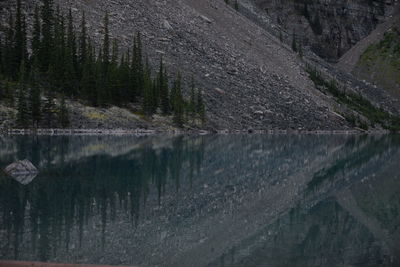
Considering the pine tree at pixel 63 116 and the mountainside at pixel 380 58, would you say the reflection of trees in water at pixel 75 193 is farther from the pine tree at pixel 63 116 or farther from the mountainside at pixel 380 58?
the mountainside at pixel 380 58

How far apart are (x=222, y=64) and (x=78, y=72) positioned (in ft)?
91.0

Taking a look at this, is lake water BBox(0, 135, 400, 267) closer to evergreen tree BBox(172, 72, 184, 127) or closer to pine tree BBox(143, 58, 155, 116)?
pine tree BBox(143, 58, 155, 116)

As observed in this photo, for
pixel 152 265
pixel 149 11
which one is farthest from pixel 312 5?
pixel 152 265

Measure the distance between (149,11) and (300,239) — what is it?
94224mm

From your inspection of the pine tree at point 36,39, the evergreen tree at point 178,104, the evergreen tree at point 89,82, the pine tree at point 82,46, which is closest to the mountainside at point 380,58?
the evergreen tree at point 178,104

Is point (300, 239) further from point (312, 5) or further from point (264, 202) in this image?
point (312, 5)

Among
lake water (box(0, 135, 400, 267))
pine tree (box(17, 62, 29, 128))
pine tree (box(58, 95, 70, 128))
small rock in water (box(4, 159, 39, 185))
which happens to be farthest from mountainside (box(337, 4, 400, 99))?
small rock in water (box(4, 159, 39, 185))

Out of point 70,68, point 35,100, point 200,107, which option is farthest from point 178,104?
point 35,100

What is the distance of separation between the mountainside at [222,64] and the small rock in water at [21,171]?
196 feet

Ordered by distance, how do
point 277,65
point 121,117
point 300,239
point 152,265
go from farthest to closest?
point 277,65
point 121,117
point 300,239
point 152,265

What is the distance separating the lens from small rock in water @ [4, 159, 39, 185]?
3136 cm

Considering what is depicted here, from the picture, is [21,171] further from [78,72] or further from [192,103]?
[78,72]

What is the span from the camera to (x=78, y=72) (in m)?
88.8

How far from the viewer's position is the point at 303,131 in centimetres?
10281
